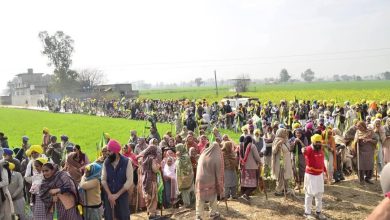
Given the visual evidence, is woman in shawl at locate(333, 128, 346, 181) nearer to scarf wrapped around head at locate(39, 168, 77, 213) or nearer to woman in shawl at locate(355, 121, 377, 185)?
woman in shawl at locate(355, 121, 377, 185)

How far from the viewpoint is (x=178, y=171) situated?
29.3 feet

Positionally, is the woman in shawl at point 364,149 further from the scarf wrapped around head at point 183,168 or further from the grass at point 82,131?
the grass at point 82,131

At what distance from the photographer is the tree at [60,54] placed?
67.6 meters

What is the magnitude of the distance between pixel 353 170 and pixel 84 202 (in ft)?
25.4

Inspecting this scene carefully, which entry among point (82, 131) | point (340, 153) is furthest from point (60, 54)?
point (340, 153)

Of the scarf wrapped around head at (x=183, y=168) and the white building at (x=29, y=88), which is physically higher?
the white building at (x=29, y=88)

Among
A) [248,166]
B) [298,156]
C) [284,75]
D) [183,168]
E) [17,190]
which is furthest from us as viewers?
[284,75]

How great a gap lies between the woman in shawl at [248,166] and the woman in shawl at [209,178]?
1260 millimetres

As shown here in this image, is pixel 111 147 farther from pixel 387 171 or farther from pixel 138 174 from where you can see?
pixel 387 171

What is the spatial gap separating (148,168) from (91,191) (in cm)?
188

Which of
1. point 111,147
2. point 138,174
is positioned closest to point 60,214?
point 111,147

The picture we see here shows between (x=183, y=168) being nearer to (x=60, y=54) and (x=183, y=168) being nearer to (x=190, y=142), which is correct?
(x=190, y=142)

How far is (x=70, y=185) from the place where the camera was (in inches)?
227

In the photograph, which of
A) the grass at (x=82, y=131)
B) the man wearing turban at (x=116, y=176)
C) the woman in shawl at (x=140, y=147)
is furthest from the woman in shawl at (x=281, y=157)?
the grass at (x=82, y=131)
